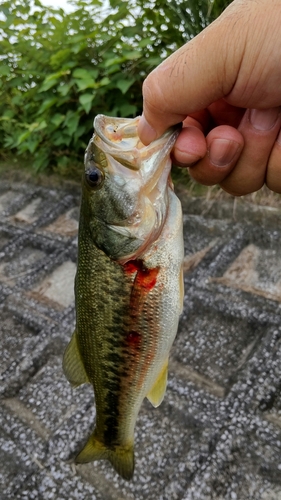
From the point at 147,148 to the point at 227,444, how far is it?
1.25 meters

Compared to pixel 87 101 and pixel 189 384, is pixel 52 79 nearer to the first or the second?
pixel 87 101

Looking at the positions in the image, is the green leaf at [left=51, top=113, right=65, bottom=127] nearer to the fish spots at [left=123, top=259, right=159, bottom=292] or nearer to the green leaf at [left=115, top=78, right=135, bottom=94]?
the green leaf at [left=115, top=78, right=135, bottom=94]

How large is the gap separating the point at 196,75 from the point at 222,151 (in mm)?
295

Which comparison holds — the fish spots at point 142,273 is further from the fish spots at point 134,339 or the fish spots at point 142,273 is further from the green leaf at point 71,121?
the green leaf at point 71,121

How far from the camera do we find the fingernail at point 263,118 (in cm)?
158

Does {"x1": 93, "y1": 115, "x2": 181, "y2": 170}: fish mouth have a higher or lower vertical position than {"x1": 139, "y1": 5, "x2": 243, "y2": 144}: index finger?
lower

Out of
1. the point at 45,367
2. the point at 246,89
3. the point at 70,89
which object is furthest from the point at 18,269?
the point at 246,89

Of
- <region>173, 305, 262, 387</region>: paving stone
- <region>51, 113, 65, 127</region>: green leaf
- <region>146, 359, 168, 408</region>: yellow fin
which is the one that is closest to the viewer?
<region>146, 359, 168, 408</region>: yellow fin

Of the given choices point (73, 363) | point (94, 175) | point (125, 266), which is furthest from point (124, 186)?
point (73, 363)

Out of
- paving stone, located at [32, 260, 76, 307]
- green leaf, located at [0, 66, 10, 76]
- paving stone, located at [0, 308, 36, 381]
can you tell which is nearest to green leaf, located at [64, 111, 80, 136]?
green leaf, located at [0, 66, 10, 76]

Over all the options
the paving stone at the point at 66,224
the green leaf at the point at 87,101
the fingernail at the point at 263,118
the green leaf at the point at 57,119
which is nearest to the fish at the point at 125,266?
the fingernail at the point at 263,118

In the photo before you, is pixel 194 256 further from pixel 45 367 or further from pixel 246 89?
pixel 246 89

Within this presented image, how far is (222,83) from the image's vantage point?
54.1 inches

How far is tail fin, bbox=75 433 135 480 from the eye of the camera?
1674 millimetres
